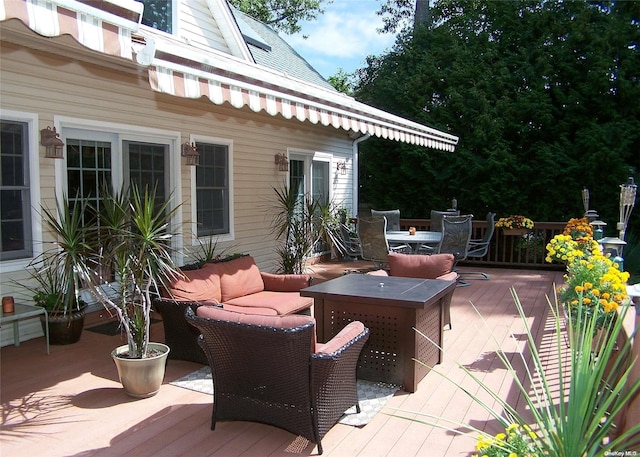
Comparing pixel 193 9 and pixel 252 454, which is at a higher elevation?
pixel 193 9

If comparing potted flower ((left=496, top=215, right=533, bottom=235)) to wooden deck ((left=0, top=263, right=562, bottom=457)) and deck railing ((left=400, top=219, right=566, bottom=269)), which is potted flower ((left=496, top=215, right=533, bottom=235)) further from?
wooden deck ((left=0, top=263, right=562, bottom=457))

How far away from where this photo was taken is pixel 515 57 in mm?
11852

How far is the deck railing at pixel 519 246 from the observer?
9.73m

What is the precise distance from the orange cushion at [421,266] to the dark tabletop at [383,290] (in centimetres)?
65

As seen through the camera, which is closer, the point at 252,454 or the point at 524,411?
the point at 252,454

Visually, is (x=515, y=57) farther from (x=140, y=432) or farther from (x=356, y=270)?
(x=140, y=432)

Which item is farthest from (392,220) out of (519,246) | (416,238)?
(519,246)

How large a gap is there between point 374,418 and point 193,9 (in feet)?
23.0

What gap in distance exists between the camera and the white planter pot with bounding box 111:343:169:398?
360 centimetres

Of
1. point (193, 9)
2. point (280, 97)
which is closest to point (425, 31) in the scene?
point (193, 9)

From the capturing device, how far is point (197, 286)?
15.0 ft

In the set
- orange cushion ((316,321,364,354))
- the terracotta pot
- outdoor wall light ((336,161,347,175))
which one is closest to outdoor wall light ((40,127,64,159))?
the terracotta pot

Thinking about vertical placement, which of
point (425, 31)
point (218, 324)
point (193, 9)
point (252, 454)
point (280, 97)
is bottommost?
point (252, 454)

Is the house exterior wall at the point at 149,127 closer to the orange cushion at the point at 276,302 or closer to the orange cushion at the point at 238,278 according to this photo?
the orange cushion at the point at 238,278
